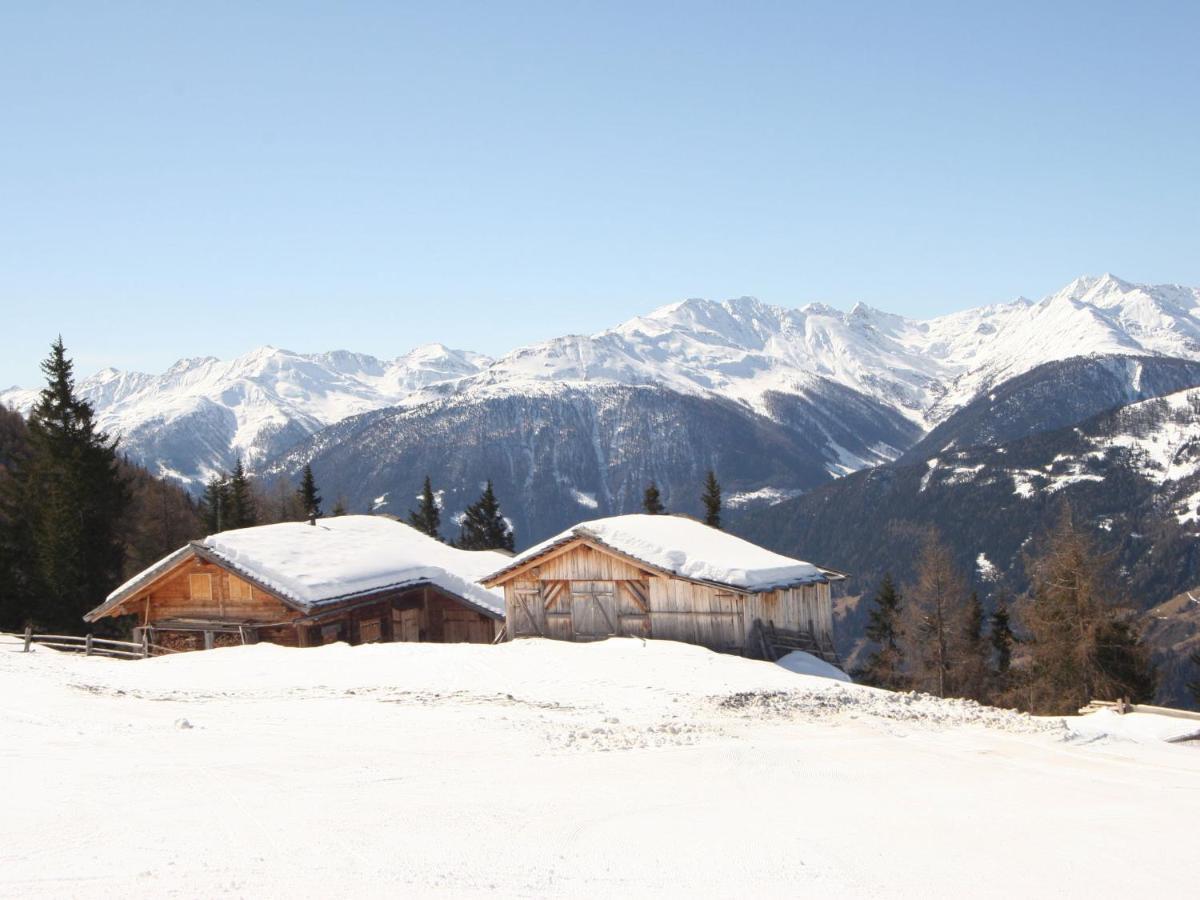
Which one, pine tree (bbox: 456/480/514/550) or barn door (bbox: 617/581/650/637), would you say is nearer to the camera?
barn door (bbox: 617/581/650/637)

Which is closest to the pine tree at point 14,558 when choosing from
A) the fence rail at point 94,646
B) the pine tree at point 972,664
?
the fence rail at point 94,646

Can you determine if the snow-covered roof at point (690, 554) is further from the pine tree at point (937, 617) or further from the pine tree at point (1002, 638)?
the pine tree at point (1002, 638)

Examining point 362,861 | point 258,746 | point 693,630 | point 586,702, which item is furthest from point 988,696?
point 362,861

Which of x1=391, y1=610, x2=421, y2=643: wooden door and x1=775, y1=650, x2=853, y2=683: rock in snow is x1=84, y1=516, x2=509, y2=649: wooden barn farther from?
x1=775, y1=650, x2=853, y2=683: rock in snow

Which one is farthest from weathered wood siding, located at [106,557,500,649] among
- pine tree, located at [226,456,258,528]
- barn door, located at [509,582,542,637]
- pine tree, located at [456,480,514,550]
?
pine tree, located at [456,480,514,550]

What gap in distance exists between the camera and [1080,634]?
40906mm

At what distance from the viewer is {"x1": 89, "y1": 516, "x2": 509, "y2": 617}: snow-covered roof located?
36094 mm

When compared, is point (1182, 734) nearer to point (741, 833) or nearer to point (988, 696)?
point (741, 833)

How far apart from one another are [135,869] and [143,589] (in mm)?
31081

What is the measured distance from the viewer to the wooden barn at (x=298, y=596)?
3609 cm

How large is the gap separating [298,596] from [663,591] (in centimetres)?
1259

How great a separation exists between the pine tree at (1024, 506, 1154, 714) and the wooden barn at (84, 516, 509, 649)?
22661mm

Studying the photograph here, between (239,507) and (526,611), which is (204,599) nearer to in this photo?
(526,611)

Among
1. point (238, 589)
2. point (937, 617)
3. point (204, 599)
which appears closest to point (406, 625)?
point (238, 589)
